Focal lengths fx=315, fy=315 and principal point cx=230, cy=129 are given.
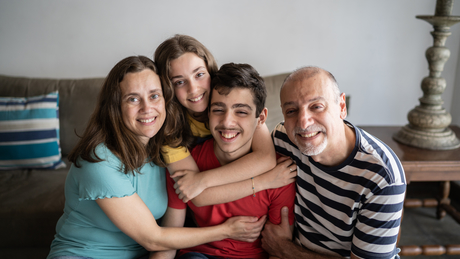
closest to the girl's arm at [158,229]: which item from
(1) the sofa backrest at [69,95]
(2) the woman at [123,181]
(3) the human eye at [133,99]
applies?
(2) the woman at [123,181]

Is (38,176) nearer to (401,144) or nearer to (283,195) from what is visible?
(283,195)

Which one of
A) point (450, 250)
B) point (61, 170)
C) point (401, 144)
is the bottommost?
point (450, 250)

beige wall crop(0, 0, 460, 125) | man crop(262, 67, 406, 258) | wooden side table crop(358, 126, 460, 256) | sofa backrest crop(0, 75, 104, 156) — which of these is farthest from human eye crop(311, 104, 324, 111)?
sofa backrest crop(0, 75, 104, 156)

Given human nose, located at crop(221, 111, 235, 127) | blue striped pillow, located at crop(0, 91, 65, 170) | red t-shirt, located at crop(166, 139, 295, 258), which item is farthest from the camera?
blue striped pillow, located at crop(0, 91, 65, 170)

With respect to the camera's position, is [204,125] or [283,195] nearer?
[283,195]

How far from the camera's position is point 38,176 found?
2176 mm

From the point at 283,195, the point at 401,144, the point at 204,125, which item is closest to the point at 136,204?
the point at 204,125

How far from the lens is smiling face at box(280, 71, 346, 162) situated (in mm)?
1196

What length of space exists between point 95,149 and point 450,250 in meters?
2.20

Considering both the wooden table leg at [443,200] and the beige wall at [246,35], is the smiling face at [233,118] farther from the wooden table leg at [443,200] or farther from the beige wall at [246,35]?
the wooden table leg at [443,200]

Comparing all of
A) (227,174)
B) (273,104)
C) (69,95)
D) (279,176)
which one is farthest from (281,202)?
(69,95)

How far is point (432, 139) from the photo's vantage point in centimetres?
205

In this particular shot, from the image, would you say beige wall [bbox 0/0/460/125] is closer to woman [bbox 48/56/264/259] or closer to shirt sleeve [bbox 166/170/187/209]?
woman [bbox 48/56/264/259]

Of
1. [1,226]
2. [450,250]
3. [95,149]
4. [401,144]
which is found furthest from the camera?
[401,144]
